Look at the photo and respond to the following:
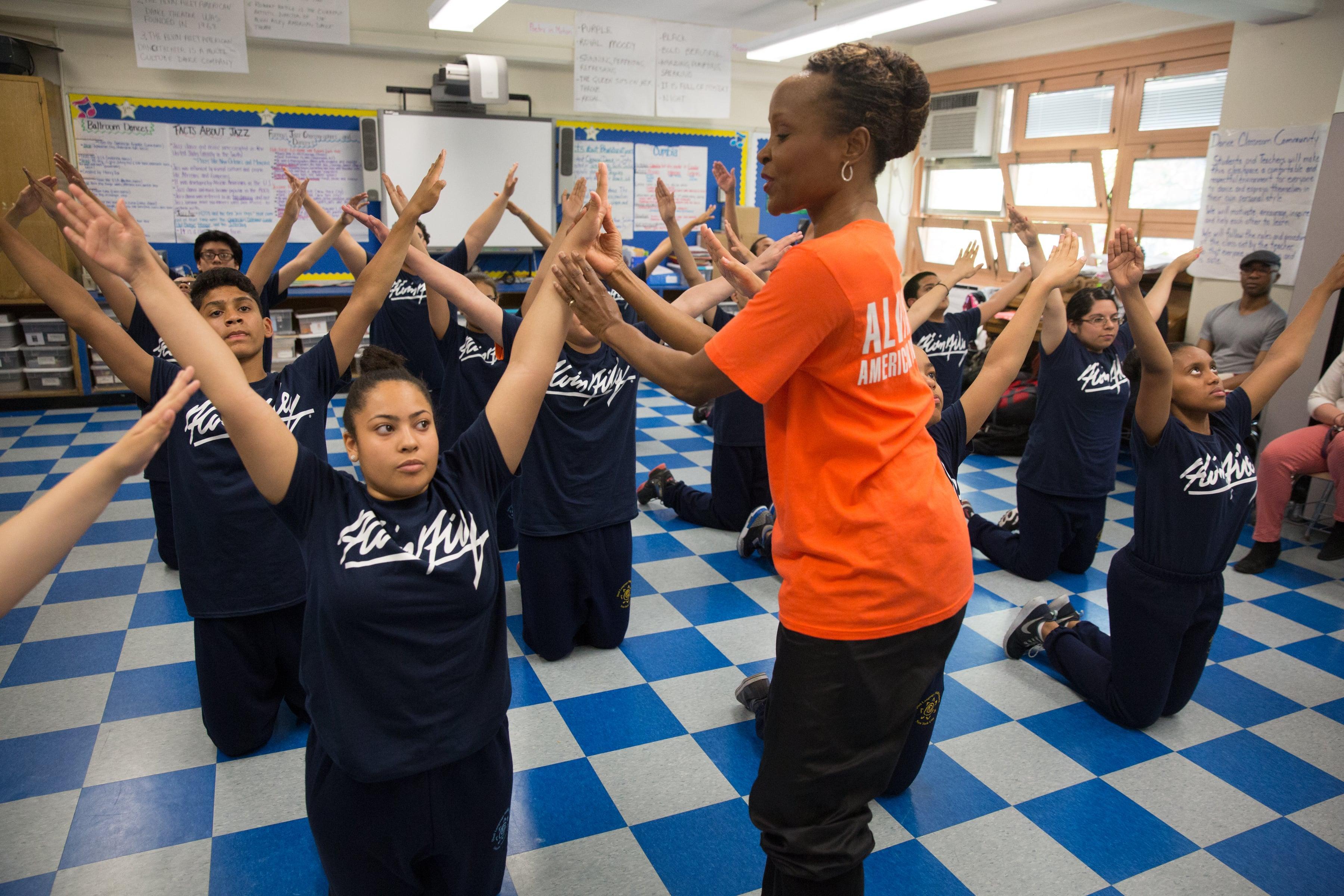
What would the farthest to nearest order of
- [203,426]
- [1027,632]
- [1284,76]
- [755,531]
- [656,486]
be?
[1284,76] < [656,486] < [755,531] < [1027,632] < [203,426]

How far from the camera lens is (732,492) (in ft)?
14.5

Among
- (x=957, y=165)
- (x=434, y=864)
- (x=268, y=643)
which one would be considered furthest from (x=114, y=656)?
(x=957, y=165)

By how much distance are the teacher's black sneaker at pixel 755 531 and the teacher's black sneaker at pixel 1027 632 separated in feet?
4.09

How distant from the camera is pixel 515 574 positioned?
12.7ft

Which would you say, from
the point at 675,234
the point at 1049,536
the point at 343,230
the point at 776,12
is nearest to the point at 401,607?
the point at 675,234

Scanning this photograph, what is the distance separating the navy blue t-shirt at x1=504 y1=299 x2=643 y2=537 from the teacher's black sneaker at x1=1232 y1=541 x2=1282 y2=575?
3.34 meters

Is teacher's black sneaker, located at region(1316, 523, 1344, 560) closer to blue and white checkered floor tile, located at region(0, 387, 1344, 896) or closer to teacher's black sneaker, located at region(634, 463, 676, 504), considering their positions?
blue and white checkered floor tile, located at region(0, 387, 1344, 896)

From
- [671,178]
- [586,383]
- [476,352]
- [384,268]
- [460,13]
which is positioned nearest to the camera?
[384,268]

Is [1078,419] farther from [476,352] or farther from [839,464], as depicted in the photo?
[839,464]

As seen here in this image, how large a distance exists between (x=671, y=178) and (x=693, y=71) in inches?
47.0

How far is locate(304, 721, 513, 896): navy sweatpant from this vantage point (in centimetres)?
156

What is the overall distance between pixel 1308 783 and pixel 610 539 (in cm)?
235

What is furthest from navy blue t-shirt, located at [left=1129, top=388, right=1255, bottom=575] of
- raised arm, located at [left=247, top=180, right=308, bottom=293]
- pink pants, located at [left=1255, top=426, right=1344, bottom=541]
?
raised arm, located at [left=247, top=180, right=308, bottom=293]

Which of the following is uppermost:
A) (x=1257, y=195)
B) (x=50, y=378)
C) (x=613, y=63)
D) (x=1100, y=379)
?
(x=613, y=63)
